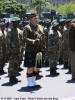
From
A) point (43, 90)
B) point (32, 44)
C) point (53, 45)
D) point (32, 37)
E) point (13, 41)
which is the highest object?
point (32, 37)

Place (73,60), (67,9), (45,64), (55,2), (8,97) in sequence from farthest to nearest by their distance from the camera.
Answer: (55,2)
(67,9)
(45,64)
(73,60)
(8,97)

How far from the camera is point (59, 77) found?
12070 mm

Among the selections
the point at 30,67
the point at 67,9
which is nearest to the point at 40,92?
the point at 30,67

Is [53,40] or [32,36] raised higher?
[32,36]

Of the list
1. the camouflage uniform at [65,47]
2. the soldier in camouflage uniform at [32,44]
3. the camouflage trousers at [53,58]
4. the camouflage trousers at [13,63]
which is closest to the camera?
the soldier in camouflage uniform at [32,44]

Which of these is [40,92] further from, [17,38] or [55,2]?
[55,2]

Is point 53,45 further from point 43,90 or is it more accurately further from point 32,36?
point 43,90

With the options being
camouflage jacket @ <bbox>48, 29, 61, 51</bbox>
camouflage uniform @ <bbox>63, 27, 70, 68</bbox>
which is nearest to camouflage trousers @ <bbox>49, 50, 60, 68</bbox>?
camouflage jacket @ <bbox>48, 29, 61, 51</bbox>

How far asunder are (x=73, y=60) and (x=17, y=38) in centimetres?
185

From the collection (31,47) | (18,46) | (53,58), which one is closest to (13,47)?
(18,46)

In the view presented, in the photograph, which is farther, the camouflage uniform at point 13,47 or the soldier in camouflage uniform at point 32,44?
the camouflage uniform at point 13,47

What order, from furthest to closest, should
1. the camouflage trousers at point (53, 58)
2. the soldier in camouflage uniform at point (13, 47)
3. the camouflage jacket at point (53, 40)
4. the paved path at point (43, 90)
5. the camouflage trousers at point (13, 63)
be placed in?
1. the camouflage trousers at point (53, 58)
2. the camouflage jacket at point (53, 40)
3. the camouflage trousers at point (13, 63)
4. the soldier in camouflage uniform at point (13, 47)
5. the paved path at point (43, 90)

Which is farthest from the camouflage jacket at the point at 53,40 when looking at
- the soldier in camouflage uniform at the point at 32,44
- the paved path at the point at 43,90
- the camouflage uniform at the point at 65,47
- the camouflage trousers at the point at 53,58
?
the soldier in camouflage uniform at the point at 32,44

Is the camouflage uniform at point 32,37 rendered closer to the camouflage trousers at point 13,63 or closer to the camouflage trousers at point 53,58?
the camouflage trousers at point 13,63
